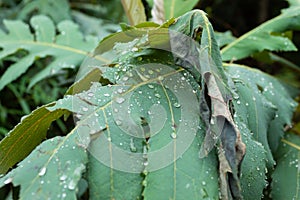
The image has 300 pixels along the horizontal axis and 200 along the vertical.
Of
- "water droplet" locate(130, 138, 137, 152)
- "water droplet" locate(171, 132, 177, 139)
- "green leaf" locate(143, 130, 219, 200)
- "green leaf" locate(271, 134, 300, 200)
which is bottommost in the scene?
"green leaf" locate(271, 134, 300, 200)

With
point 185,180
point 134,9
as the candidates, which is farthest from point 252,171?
point 134,9

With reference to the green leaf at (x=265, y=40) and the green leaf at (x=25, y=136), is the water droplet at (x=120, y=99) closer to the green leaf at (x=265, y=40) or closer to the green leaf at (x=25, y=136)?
the green leaf at (x=25, y=136)

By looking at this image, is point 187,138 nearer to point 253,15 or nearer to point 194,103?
point 194,103

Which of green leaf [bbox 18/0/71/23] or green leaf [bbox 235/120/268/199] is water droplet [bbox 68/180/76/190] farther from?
green leaf [bbox 18/0/71/23]

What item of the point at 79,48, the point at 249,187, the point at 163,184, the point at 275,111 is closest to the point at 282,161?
the point at 275,111

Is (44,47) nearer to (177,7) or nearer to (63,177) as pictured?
(177,7)

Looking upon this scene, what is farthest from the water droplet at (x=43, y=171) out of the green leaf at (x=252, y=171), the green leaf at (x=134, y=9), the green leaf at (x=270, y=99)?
the green leaf at (x=134, y=9)

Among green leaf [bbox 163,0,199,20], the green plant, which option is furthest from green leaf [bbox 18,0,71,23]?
the green plant
